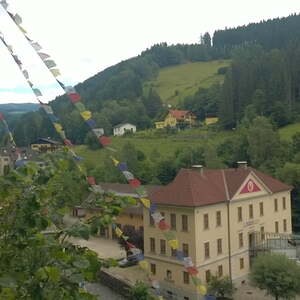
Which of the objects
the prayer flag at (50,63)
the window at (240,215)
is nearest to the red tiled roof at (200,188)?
the window at (240,215)

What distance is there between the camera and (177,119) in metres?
97.1

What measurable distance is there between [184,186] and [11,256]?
2513cm

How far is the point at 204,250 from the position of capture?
27406 millimetres

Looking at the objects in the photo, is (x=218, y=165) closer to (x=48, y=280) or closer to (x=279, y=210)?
(x=279, y=210)

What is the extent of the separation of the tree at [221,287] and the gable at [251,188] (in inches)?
220

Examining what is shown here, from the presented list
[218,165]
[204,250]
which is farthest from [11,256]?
[218,165]

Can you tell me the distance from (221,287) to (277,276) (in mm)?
3228

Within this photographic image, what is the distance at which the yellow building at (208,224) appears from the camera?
27109 millimetres

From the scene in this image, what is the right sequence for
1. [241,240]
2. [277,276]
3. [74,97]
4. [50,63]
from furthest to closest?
[241,240], [277,276], [50,63], [74,97]

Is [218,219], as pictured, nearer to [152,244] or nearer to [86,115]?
[152,244]

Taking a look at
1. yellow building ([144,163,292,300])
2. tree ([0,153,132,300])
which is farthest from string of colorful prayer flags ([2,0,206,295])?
yellow building ([144,163,292,300])

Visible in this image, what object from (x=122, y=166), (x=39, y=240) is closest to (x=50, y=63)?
(x=122, y=166)

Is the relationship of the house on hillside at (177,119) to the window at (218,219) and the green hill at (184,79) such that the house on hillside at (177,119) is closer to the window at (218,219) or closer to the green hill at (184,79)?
the green hill at (184,79)

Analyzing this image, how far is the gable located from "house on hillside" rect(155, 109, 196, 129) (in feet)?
206
